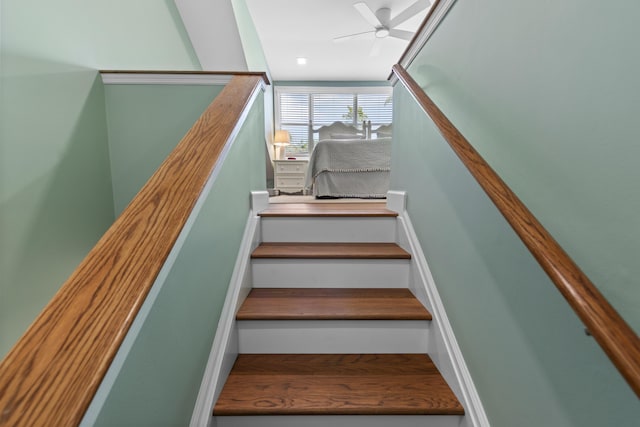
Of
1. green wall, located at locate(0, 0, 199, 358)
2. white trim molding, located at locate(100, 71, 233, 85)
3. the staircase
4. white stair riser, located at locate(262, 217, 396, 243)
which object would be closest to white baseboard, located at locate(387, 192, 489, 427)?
the staircase

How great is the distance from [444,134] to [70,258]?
5.77 ft

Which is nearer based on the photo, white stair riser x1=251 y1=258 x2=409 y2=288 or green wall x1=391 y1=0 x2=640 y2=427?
green wall x1=391 y1=0 x2=640 y2=427

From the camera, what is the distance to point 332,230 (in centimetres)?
177

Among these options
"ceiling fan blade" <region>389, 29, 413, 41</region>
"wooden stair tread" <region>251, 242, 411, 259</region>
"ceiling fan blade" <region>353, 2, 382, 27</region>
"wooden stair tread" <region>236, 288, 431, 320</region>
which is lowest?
"wooden stair tread" <region>236, 288, 431, 320</region>

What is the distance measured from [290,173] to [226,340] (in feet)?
13.1

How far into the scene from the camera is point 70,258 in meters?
1.47

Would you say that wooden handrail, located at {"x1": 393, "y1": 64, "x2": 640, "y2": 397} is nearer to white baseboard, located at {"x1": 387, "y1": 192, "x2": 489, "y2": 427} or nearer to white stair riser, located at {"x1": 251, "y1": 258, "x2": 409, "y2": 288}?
white baseboard, located at {"x1": 387, "y1": 192, "x2": 489, "y2": 427}

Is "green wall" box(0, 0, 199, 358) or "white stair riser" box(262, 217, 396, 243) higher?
"green wall" box(0, 0, 199, 358)

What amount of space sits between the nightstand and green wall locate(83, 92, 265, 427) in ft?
11.7

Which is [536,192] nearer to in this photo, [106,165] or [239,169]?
[239,169]

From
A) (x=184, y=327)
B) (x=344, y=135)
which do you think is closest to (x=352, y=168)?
(x=344, y=135)

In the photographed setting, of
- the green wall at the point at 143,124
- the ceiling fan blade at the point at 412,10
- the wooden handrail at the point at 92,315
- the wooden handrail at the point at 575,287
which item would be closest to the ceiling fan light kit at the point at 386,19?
the ceiling fan blade at the point at 412,10

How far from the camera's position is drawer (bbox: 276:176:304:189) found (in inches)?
195

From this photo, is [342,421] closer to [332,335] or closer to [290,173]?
[332,335]
